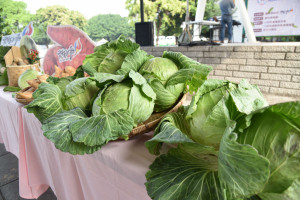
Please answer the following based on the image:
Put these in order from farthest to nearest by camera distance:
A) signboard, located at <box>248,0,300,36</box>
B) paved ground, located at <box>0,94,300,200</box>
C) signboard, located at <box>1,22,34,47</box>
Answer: signboard, located at <box>248,0,300,36</box> → signboard, located at <box>1,22,34,47</box> → paved ground, located at <box>0,94,300,200</box>

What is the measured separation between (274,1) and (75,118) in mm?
6489

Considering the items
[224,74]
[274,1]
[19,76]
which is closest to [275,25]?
[274,1]

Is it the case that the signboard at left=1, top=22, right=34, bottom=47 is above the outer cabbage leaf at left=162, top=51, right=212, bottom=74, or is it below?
above

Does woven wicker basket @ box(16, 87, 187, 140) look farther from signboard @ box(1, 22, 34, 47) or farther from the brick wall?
the brick wall

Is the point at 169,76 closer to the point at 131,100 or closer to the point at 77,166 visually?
the point at 131,100

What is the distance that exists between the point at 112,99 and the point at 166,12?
19793 millimetres

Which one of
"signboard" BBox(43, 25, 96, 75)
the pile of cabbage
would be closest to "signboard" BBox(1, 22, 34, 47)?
"signboard" BBox(43, 25, 96, 75)

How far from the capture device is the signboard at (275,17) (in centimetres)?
525

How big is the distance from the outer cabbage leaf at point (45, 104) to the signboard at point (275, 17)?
6.34 metres

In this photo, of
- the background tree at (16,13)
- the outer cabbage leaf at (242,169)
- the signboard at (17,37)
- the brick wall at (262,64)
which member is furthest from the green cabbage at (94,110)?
the background tree at (16,13)

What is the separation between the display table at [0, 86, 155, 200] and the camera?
812 millimetres

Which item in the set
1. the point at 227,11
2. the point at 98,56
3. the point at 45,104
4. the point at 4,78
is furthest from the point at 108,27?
the point at 45,104

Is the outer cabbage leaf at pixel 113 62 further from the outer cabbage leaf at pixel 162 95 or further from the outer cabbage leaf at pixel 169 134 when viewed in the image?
the outer cabbage leaf at pixel 169 134

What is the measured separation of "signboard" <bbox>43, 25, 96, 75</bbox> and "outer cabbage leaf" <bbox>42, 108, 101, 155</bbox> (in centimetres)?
118
